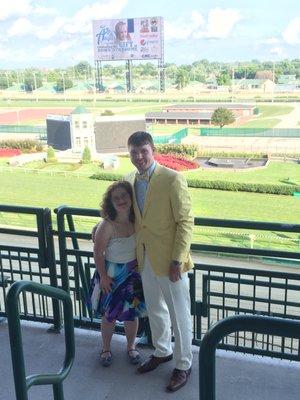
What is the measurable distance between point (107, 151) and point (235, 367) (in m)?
28.2

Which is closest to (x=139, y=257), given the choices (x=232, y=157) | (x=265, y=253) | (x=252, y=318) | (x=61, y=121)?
(x=265, y=253)

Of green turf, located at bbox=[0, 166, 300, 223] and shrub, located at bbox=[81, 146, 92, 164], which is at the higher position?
shrub, located at bbox=[81, 146, 92, 164]

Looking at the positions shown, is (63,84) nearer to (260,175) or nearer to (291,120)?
(291,120)

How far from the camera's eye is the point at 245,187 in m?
20.7

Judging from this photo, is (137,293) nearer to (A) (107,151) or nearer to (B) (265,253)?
(B) (265,253)

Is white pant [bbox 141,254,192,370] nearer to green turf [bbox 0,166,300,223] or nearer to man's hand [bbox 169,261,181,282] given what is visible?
man's hand [bbox 169,261,181,282]

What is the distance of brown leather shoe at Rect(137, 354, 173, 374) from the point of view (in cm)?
194

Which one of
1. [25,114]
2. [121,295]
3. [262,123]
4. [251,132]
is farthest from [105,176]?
[25,114]

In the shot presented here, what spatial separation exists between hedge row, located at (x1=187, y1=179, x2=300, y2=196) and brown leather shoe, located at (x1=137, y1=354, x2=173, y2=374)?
18716 millimetres

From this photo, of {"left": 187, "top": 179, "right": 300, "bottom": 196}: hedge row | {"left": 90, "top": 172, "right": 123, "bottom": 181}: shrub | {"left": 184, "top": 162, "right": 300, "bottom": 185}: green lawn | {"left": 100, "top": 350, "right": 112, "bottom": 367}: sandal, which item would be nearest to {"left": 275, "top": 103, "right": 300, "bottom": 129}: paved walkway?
{"left": 184, "top": 162, "right": 300, "bottom": 185}: green lawn

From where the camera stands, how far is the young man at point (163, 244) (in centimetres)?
170

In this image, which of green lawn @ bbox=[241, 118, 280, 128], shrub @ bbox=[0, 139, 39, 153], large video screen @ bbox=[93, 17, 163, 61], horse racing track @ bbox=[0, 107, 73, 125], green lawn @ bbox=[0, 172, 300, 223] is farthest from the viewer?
horse racing track @ bbox=[0, 107, 73, 125]

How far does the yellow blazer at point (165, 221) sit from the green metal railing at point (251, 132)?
3448cm

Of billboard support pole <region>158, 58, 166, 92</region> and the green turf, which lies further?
billboard support pole <region>158, 58, 166, 92</region>
